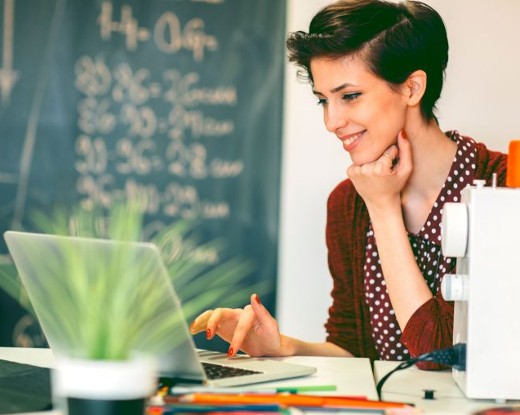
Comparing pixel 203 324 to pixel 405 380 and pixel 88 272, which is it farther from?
pixel 88 272

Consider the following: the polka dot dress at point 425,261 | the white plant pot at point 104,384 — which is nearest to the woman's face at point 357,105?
the polka dot dress at point 425,261

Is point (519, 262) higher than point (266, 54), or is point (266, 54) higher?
point (266, 54)

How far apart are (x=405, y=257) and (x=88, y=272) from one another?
941mm

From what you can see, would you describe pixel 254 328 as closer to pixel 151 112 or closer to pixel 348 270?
pixel 348 270

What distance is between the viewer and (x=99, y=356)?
936mm

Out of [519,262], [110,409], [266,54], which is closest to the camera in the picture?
[110,409]

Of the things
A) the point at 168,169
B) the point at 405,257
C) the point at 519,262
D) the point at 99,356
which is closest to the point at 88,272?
the point at 99,356

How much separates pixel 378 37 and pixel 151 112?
3.52 ft

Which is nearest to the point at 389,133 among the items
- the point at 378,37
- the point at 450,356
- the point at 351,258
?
the point at 378,37

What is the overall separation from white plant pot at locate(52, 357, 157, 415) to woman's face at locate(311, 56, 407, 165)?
1.15m

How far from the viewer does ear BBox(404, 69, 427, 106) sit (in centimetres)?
203

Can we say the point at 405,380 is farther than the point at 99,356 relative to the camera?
Yes

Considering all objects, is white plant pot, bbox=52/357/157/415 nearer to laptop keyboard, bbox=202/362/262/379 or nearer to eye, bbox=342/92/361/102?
laptop keyboard, bbox=202/362/262/379

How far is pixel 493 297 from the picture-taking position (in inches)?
52.0
